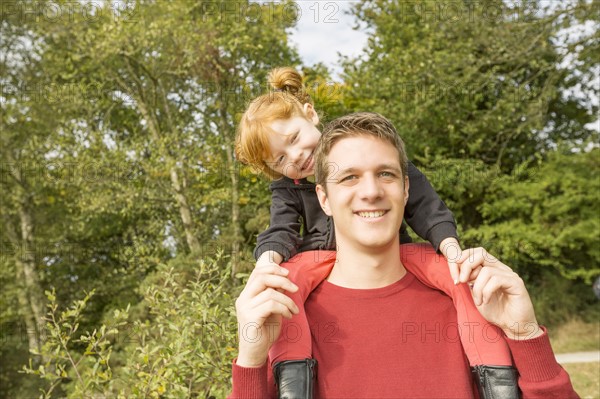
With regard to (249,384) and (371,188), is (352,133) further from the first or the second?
(249,384)

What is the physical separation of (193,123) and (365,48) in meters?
5.36

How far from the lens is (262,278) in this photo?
1.65m

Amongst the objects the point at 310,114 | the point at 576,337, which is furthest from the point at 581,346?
the point at 310,114

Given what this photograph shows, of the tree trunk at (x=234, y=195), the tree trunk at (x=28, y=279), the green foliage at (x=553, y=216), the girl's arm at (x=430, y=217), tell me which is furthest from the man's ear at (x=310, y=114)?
the tree trunk at (x=28, y=279)

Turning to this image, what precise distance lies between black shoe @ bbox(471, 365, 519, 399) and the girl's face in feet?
4.35

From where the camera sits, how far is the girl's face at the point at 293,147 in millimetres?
2698

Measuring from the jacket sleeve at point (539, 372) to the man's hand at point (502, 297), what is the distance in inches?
1.2

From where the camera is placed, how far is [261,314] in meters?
1.57

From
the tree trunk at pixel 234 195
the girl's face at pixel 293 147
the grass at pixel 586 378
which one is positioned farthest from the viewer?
the tree trunk at pixel 234 195

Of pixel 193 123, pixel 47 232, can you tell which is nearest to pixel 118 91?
pixel 193 123

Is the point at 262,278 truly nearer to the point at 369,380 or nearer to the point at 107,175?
the point at 369,380

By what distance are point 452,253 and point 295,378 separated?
2.26ft

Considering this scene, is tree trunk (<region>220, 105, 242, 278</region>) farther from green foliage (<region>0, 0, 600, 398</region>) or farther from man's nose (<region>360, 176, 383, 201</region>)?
man's nose (<region>360, 176, 383, 201</region>)

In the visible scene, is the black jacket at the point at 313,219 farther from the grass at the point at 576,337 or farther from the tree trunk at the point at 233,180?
the grass at the point at 576,337
